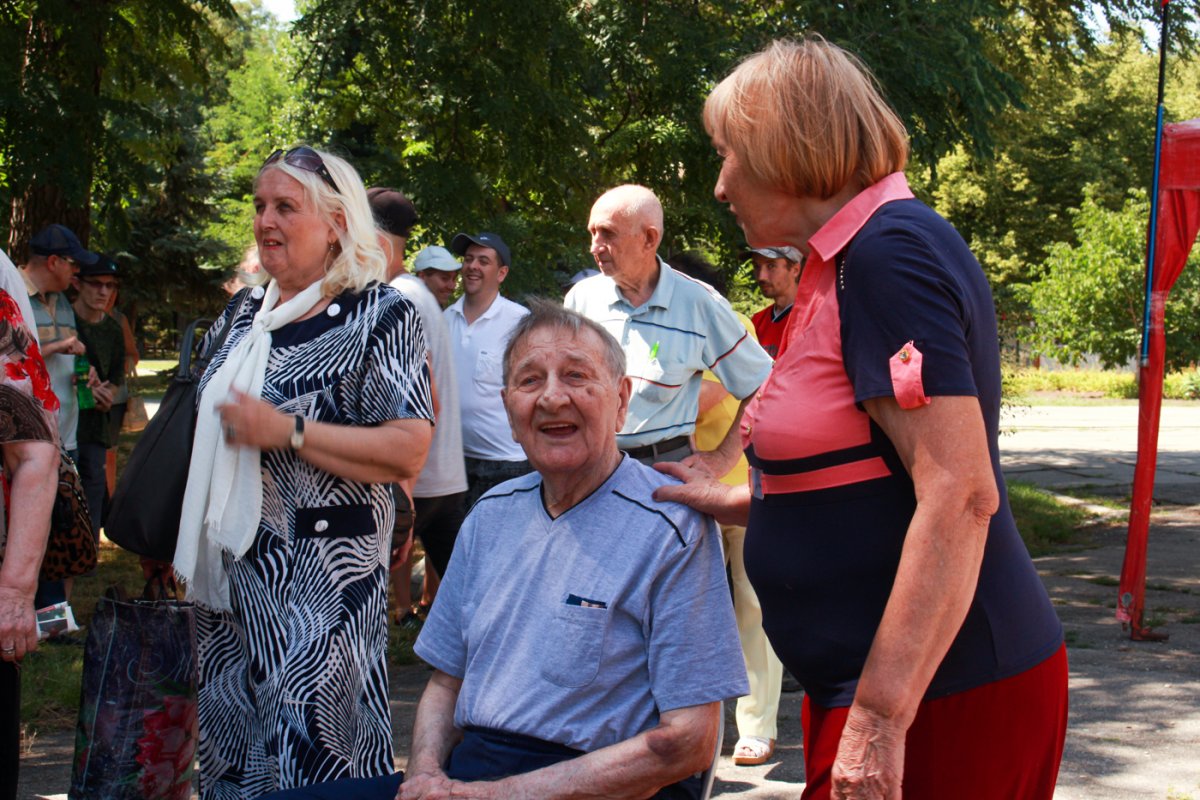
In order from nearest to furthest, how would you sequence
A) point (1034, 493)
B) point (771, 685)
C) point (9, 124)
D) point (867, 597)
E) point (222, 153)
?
point (867, 597)
point (771, 685)
point (9, 124)
point (1034, 493)
point (222, 153)

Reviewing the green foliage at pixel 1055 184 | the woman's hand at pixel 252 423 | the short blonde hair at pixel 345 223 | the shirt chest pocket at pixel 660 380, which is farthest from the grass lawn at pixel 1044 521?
the green foliage at pixel 1055 184

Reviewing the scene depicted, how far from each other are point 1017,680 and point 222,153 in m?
33.6

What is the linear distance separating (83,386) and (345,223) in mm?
4857

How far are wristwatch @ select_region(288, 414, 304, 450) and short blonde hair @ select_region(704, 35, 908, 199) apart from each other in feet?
4.25

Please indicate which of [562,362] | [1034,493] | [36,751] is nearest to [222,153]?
[1034,493]

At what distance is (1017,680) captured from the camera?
6.38 ft

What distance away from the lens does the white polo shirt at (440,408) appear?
16.0 feet

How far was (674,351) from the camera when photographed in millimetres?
4516

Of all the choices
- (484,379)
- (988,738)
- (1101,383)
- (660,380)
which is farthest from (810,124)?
(1101,383)

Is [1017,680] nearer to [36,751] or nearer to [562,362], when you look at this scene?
[562,362]

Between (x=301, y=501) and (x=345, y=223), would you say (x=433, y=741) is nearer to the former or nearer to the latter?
(x=301, y=501)

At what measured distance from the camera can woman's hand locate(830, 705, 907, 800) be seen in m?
1.85

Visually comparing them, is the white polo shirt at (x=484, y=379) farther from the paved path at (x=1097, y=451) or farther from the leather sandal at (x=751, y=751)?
the paved path at (x=1097, y=451)

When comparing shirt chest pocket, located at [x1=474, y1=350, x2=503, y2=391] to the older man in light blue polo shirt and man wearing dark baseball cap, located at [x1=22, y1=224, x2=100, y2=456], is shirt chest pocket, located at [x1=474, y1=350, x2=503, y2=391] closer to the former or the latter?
the older man in light blue polo shirt
